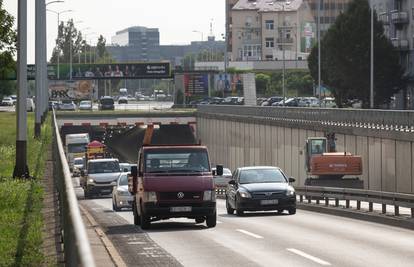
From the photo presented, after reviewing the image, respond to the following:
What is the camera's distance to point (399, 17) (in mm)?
110625

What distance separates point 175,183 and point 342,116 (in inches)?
1489

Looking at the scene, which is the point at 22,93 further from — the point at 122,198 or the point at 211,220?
the point at 211,220

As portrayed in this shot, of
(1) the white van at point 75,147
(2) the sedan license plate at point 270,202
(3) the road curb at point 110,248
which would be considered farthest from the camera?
(1) the white van at point 75,147

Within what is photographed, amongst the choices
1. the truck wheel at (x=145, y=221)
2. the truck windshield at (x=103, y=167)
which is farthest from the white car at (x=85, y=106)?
the truck wheel at (x=145, y=221)

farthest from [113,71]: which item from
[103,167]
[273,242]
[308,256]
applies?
[308,256]

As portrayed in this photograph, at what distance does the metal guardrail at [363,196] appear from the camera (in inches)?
1137

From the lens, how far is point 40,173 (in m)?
36.0

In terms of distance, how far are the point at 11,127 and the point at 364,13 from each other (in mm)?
32484

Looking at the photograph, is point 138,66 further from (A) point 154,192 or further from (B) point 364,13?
(A) point 154,192

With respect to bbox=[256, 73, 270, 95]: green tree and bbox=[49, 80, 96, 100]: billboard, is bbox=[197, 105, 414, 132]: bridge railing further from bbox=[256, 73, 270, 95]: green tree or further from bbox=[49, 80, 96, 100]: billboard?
bbox=[256, 73, 270, 95]: green tree

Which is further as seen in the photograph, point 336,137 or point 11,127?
point 11,127

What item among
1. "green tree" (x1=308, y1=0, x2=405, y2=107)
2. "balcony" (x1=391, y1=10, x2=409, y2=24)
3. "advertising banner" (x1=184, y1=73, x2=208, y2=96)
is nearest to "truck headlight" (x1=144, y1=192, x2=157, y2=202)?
"green tree" (x1=308, y1=0, x2=405, y2=107)

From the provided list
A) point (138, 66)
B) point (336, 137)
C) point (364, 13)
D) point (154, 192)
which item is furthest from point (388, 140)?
point (138, 66)

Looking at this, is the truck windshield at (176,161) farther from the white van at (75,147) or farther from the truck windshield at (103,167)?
the white van at (75,147)
